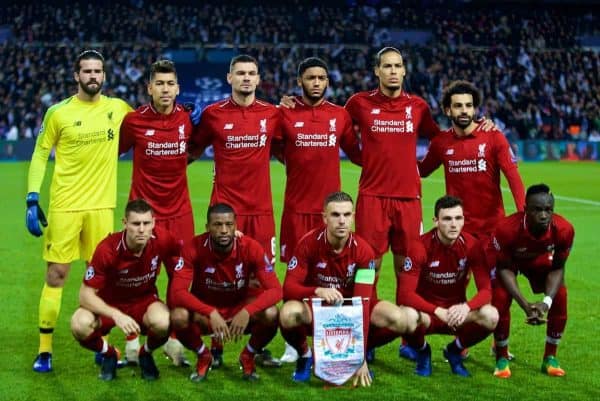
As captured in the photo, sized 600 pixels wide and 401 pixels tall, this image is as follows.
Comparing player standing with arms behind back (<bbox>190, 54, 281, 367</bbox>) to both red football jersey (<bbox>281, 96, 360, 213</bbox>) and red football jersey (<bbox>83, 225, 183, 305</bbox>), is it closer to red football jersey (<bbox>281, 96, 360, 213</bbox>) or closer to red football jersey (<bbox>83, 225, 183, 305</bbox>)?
red football jersey (<bbox>281, 96, 360, 213</bbox>)

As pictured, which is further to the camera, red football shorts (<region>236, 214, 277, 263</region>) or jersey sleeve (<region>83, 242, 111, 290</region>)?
red football shorts (<region>236, 214, 277, 263</region>)

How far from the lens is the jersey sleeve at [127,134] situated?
6988 mm

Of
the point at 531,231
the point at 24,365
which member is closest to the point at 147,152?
the point at 24,365

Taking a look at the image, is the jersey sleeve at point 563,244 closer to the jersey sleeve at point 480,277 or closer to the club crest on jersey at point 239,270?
the jersey sleeve at point 480,277

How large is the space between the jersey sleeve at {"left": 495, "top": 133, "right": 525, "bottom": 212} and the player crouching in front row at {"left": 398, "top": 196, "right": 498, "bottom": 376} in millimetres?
566

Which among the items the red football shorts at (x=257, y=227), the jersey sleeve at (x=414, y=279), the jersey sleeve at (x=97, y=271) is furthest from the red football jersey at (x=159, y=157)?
the jersey sleeve at (x=414, y=279)

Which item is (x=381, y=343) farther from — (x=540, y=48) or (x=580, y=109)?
(x=540, y=48)

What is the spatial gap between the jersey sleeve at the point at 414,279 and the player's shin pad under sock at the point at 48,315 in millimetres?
2457

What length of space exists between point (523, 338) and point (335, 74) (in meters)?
29.8

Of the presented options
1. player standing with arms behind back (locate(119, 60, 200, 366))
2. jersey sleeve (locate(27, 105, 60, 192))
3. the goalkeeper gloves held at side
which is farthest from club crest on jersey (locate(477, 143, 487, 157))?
the goalkeeper gloves held at side

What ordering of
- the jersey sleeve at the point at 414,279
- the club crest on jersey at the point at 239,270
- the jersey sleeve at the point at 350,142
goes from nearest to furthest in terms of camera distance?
the jersey sleeve at the point at 414,279, the club crest on jersey at the point at 239,270, the jersey sleeve at the point at 350,142

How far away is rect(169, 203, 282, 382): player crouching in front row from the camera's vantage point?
6.16 meters

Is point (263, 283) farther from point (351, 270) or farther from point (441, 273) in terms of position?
point (441, 273)

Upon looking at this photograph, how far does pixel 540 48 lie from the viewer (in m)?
40.9
